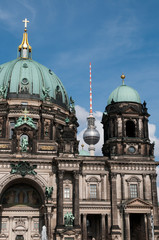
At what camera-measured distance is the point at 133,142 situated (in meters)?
56.0

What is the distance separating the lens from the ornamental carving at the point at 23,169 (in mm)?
52844

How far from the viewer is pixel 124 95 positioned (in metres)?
58.5

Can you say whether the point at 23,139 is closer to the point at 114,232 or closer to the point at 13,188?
the point at 13,188

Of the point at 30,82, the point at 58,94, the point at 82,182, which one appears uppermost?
the point at 30,82

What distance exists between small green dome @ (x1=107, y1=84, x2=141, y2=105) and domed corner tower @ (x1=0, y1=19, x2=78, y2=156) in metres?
8.00

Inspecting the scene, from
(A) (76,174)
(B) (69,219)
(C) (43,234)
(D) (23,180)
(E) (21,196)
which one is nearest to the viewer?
(B) (69,219)

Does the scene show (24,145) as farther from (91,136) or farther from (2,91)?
(91,136)

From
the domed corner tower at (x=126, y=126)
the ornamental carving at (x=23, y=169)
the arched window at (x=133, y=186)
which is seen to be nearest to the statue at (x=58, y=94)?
the domed corner tower at (x=126, y=126)

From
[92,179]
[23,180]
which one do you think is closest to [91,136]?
[92,179]

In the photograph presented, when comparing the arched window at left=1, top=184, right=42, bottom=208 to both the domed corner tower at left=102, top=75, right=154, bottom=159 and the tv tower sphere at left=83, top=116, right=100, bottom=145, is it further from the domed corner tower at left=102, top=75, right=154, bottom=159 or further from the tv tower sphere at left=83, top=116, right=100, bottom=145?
the tv tower sphere at left=83, top=116, right=100, bottom=145

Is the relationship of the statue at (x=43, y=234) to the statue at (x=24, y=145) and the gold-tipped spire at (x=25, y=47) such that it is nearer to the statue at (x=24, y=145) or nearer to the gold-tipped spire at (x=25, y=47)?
the statue at (x=24, y=145)

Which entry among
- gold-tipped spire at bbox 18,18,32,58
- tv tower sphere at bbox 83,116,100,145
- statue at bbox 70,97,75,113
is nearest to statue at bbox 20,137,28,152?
statue at bbox 70,97,75,113

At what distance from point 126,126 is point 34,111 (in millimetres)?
14947

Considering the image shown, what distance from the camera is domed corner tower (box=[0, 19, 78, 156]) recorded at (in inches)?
2170
